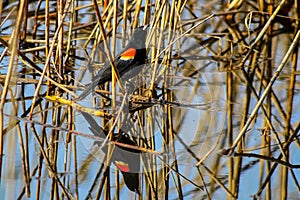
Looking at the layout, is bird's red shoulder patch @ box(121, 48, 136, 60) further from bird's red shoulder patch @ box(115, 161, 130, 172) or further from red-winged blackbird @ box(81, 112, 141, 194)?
bird's red shoulder patch @ box(115, 161, 130, 172)

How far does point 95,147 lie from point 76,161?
0.26 feet

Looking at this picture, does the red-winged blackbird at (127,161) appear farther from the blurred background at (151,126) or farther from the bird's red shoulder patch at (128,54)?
the bird's red shoulder patch at (128,54)

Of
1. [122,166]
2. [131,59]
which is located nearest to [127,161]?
[122,166]

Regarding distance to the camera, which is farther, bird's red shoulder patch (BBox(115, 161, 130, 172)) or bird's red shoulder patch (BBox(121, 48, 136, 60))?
bird's red shoulder patch (BBox(121, 48, 136, 60))

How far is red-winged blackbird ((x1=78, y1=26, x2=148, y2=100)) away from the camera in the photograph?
2.02 meters

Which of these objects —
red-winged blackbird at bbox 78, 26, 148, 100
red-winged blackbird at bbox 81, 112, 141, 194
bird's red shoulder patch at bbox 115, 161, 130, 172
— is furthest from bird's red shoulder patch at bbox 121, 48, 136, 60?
bird's red shoulder patch at bbox 115, 161, 130, 172

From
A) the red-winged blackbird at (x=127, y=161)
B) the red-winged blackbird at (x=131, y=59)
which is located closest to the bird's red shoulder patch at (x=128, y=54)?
the red-winged blackbird at (x=131, y=59)

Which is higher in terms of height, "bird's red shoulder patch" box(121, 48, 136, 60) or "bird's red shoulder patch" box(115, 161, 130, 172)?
"bird's red shoulder patch" box(121, 48, 136, 60)

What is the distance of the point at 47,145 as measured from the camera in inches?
76.3

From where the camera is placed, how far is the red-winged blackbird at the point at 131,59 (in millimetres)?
2016

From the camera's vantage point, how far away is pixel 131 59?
205 cm

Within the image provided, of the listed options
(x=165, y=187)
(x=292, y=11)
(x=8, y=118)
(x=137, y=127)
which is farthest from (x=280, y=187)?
(x=292, y=11)

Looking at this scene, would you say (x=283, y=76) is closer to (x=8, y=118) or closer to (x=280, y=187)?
(x=280, y=187)

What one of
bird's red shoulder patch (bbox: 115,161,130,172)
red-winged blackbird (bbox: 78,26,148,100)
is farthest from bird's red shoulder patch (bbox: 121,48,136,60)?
bird's red shoulder patch (bbox: 115,161,130,172)
